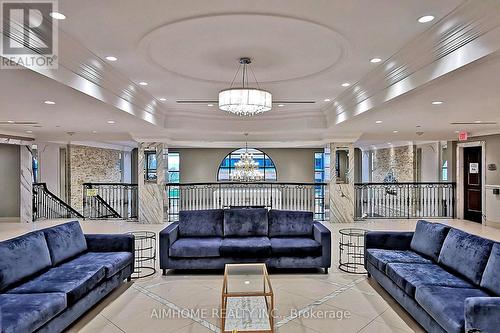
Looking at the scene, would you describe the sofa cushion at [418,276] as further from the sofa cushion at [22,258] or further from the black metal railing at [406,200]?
the black metal railing at [406,200]

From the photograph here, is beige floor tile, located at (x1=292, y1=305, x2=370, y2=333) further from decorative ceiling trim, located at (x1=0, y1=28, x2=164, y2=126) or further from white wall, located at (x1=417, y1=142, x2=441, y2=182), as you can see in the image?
white wall, located at (x1=417, y1=142, x2=441, y2=182)

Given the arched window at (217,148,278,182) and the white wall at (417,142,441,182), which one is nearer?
the white wall at (417,142,441,182)

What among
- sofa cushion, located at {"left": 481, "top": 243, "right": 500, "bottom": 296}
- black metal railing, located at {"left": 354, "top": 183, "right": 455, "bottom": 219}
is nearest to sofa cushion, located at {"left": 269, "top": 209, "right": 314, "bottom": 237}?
sofa cushion, located at {"left": 481, "top": 243, "right": 500, "bottom": 296}

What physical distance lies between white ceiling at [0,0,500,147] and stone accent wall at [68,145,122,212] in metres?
5.84

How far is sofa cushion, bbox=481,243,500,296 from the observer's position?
305 cm

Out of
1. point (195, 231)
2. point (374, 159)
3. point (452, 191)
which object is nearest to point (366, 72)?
point (195, 231)

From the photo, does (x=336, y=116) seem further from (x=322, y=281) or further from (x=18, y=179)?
(x=18, y=179)

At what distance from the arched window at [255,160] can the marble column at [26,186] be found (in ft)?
26.3

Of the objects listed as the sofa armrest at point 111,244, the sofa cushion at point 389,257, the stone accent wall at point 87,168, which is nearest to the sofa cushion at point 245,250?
the sofa armrest at point 111,244

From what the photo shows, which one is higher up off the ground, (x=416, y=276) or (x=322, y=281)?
(x=416, y=276)

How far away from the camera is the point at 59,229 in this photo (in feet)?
14.1

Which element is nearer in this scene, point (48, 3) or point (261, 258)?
point (48, 3)

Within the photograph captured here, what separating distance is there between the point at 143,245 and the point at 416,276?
5.25m

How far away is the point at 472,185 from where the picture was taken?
10.2 metres
